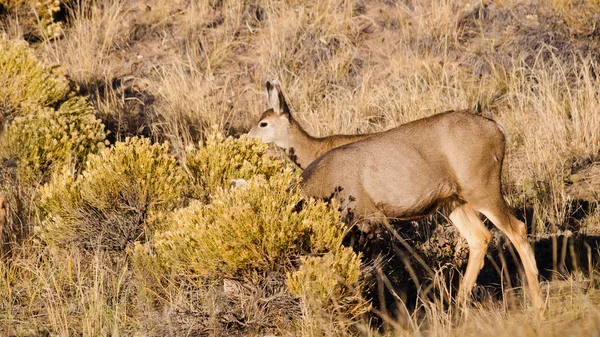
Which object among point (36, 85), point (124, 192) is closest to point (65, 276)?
point (124, 192)

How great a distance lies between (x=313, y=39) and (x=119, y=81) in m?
3.38

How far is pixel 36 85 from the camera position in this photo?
10.8m

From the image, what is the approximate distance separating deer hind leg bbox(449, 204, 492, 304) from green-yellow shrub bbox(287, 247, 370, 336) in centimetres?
240

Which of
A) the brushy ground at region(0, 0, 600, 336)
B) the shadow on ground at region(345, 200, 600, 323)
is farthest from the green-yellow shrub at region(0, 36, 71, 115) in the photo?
the shadow on ground at region(345, 200, 600, 323)

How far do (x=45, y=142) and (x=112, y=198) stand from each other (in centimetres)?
169

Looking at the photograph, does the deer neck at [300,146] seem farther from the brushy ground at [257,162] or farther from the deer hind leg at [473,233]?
the deer hind leg at [473,233]

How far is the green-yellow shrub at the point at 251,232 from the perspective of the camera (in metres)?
6.70

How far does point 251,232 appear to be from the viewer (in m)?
6.70

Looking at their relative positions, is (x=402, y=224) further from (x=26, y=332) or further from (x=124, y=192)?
(x=26, y=332)

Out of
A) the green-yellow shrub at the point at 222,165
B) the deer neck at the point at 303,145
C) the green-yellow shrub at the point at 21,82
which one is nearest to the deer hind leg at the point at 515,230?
the green-yellow shrub at the point at 222,165

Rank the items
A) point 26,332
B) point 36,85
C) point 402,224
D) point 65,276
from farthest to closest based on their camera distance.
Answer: point 36,85 < point 402,224 < point 65,276 < point 26,332

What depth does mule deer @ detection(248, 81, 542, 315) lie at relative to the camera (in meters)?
A: 7.87

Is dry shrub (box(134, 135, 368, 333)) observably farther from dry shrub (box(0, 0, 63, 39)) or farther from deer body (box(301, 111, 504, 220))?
dry shrub (box(0, 0, 63, 39))

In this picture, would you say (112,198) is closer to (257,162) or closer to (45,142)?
(257,162)
